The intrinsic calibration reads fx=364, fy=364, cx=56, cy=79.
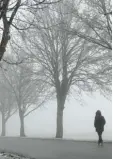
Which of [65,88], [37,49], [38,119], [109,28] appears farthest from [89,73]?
[38,119]

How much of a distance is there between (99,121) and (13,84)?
20.9m

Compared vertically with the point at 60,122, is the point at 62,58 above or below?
above

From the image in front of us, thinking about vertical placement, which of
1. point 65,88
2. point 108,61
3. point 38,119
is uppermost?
point 108,61

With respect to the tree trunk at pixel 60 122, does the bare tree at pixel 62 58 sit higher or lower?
higher

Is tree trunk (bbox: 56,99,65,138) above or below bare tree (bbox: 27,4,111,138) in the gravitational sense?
below

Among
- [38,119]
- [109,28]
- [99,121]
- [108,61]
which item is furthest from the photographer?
[38,119]

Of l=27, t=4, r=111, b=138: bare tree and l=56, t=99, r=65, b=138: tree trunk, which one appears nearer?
l=27, t=4, r=111, b=138: bare tree

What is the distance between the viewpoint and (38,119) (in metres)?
93.7

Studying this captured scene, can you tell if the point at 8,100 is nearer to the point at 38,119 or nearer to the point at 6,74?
the point at 6,74

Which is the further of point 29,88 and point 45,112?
point 45,112

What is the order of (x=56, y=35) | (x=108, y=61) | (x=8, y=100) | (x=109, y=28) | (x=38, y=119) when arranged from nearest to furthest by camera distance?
(x=109, y=28)
(x=108, y=61)
(x=56, y=35)
(x=8, y=100)
(x=38, y=119)

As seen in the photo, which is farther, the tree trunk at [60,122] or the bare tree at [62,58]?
the tree trunk at [60,122]

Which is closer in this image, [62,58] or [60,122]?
[60,122]

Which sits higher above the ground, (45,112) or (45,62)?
(45,62)
